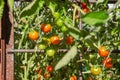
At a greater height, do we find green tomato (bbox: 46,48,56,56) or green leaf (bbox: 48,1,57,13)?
green leaf (bbox: 48,1,57,13)

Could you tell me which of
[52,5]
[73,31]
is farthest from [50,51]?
[73,31]

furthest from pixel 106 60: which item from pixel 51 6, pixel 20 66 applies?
pixel 20 66

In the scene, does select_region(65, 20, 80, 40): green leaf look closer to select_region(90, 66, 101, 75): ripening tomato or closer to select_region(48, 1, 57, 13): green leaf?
select_region(48, 1, 57, 13): green leaf

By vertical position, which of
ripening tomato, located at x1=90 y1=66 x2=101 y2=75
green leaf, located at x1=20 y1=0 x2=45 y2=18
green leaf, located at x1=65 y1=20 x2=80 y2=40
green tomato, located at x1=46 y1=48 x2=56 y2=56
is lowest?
ripening tomato, located at x1=90 y1=66 x2=101 y2=75

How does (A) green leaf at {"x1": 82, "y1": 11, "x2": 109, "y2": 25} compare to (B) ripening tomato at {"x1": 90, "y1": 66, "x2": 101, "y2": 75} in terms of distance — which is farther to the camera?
(B) ripening tomato at {"x1": 90, "y1": 66, "x2": 101, "y2": 75}

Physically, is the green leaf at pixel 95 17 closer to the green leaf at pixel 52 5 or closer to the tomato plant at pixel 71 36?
the tomato plant at pixel 71 36

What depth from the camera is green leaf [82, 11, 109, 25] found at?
3.21ft

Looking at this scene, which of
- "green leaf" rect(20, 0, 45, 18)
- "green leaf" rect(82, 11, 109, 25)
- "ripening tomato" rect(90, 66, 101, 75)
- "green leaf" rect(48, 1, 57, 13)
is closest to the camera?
"green leaf" rect(82, 11, 109, 25)

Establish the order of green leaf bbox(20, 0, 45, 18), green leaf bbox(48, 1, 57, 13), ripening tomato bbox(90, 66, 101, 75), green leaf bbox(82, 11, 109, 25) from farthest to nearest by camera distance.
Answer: ripening tomato bbox(90, 66, 101, 75) < green leaf bbox(48, 1, 57, 13) < green leaf bbox(20, 0, 45, 18) < green leaf bbox(82, 11, 109, 25)

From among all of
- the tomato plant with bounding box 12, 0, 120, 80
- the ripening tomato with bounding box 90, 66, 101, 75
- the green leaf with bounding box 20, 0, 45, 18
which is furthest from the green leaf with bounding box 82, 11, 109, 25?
the ripening tomato with bounding box 90, 66, 101, 75

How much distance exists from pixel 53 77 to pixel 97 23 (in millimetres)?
951

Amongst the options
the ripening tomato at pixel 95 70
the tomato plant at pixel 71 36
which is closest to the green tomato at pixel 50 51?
the tomato plant at pixel 71 36

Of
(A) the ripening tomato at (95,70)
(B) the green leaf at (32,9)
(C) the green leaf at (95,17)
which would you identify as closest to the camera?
(C) the green leaf at (95,17)

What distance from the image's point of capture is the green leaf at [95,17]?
98cm
